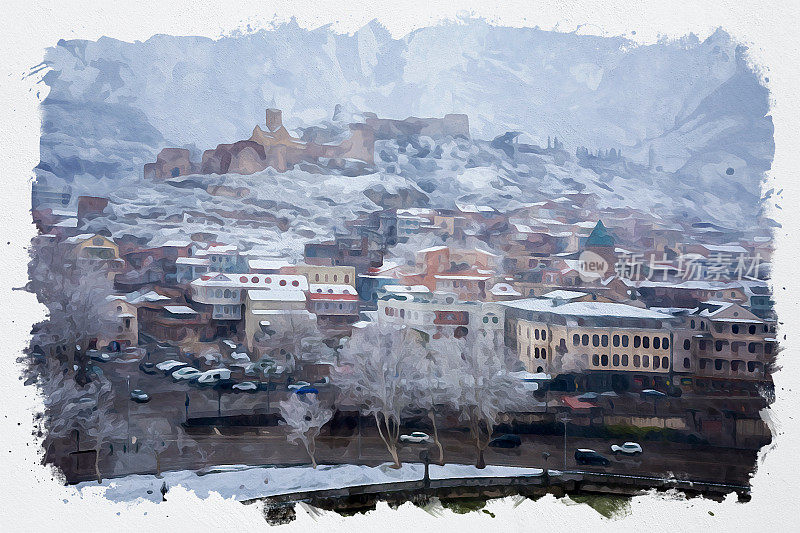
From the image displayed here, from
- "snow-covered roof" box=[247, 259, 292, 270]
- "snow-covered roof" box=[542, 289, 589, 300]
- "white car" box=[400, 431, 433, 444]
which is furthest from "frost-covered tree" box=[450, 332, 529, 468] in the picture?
"snow-covered roof" box=[247, 259, 292, 270]

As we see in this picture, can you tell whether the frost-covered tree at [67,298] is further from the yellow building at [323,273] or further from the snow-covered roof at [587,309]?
the snow-covered roof at [587,309]

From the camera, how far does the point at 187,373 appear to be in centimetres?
446

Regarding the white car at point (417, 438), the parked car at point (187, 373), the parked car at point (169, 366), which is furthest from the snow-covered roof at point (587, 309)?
the parked car at point (169, 366)

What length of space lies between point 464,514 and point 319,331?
1.56 metres

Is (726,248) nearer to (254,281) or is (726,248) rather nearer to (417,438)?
(417,438)

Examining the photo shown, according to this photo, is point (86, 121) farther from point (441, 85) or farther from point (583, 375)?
point (583, 375)

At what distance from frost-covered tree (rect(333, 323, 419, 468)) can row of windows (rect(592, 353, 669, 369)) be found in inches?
50.8

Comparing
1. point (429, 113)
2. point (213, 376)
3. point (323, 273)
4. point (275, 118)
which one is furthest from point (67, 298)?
point (429, 113)

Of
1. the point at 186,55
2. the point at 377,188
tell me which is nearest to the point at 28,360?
the point at 186,55

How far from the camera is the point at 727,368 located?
14.2ft

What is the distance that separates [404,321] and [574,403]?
4.32 feet

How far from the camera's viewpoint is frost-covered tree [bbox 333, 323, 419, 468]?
4.38 meters

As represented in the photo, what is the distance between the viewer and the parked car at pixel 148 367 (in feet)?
14.4

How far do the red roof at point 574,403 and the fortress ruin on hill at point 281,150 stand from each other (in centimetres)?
199
